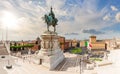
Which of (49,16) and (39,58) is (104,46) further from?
(39,58)

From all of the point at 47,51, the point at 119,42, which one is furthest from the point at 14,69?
the point at 119,42

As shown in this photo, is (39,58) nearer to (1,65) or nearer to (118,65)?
(1,65)

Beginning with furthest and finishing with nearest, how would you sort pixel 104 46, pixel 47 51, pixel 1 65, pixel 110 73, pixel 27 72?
1. pixel 104 46
2. pixel 47 51
3. pixel 1 65
4. pixel 27 72
5. pixel 110 73

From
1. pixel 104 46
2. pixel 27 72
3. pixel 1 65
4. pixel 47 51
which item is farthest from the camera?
pixel 104 46

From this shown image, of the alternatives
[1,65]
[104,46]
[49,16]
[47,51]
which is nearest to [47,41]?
[47,51]

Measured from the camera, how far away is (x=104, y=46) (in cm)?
8469

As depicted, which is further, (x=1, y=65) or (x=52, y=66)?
(x=52, y=66)

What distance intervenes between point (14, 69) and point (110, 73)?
1021 cm

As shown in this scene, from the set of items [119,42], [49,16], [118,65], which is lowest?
[118,65]

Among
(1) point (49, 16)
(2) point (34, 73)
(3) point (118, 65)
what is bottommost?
(2) point (34, 73)

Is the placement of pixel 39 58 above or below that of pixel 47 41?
below

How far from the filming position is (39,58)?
22.6m

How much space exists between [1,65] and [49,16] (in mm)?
12053

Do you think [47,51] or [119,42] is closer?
[119,42]
